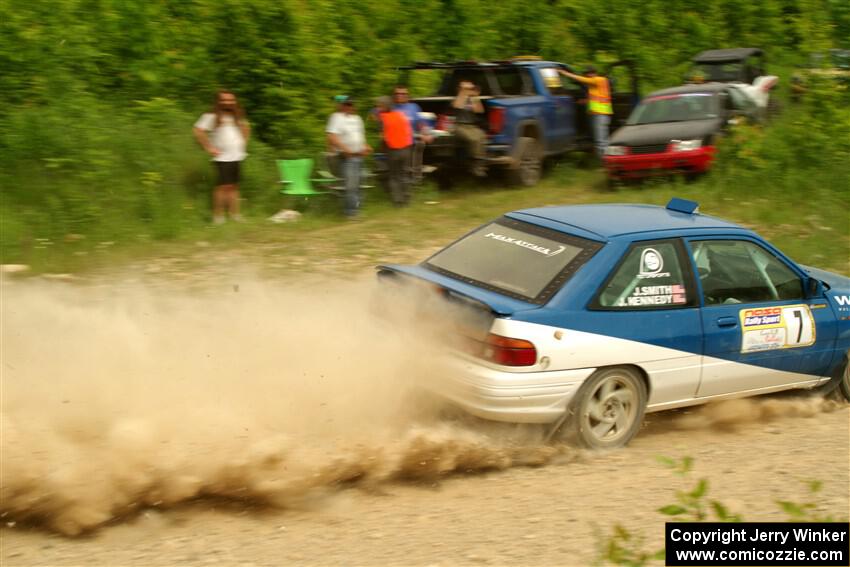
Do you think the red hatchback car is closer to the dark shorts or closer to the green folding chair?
the green folding chair

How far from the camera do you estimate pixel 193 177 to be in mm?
13000

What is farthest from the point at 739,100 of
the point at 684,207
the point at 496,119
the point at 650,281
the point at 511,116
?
the point at 650,281

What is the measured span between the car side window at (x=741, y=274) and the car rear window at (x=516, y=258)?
0.91m

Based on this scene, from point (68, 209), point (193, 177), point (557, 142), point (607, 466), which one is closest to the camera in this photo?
point (607, 466)

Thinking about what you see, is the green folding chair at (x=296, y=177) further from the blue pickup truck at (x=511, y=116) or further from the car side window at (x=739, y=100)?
the car side window at (x=739, y=100)

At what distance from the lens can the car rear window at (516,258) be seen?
6465mm

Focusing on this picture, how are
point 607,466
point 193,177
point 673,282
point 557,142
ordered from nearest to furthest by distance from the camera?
point 607,466 → point 673,282 → point 193,177 → point 557,142

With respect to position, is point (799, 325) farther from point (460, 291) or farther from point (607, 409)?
point (460, 291)

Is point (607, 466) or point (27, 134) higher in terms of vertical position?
point (27, 134)

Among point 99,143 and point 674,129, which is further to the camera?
point 674,129

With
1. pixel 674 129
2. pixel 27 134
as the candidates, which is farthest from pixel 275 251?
pixel 674 129

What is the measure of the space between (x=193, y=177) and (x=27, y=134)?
6.94 feet

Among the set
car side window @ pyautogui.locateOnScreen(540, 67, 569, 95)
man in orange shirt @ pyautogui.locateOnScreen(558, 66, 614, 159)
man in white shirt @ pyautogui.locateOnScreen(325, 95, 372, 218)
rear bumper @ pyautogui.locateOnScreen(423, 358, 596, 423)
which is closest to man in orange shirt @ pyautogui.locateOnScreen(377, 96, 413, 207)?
man in white shirt @ pyautogui.locateOnScreen(325, 95, 372, 218)

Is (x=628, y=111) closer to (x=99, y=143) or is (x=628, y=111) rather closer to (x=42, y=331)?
(x=99, y=143)
